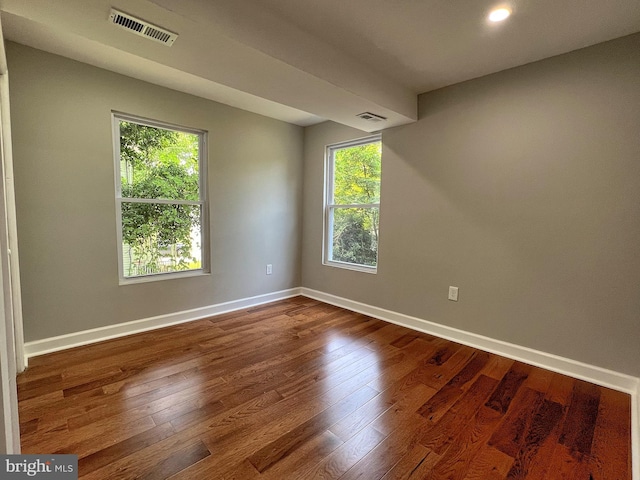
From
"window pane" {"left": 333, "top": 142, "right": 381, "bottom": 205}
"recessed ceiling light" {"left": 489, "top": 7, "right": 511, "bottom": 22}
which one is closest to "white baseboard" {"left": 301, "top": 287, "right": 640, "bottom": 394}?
"window pane" {"left": 333, "top": 142, "right": 381, "bottom": 205}

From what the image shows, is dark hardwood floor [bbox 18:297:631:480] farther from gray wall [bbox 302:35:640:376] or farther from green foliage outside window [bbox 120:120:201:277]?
green foliage outside window [bbox 120:120:201:277]

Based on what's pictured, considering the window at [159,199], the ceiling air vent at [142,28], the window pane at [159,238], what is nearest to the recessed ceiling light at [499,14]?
the ceiling air vent at [142,28]

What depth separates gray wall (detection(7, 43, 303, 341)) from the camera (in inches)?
90.2

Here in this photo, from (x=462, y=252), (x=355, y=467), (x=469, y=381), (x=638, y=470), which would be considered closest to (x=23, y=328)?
(x=355, y=467)

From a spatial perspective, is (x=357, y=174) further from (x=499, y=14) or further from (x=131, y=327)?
(x=131, y=327)

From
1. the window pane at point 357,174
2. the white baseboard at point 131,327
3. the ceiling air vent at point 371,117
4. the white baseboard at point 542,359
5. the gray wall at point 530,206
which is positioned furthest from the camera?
the window pane at point 357,174

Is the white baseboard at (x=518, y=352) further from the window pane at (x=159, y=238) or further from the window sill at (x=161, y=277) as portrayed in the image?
the window pane at (x=159, y=238)

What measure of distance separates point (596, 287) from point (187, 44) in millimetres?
3137

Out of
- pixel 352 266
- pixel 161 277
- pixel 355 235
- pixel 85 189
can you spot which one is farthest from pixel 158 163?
pixel 352 266

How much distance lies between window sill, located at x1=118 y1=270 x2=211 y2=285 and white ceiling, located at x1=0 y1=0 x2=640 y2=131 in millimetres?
1876

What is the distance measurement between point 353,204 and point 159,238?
2.20m

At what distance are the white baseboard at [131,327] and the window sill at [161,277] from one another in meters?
0.38

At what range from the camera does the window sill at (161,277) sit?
2828mm

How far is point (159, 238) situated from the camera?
304cm
